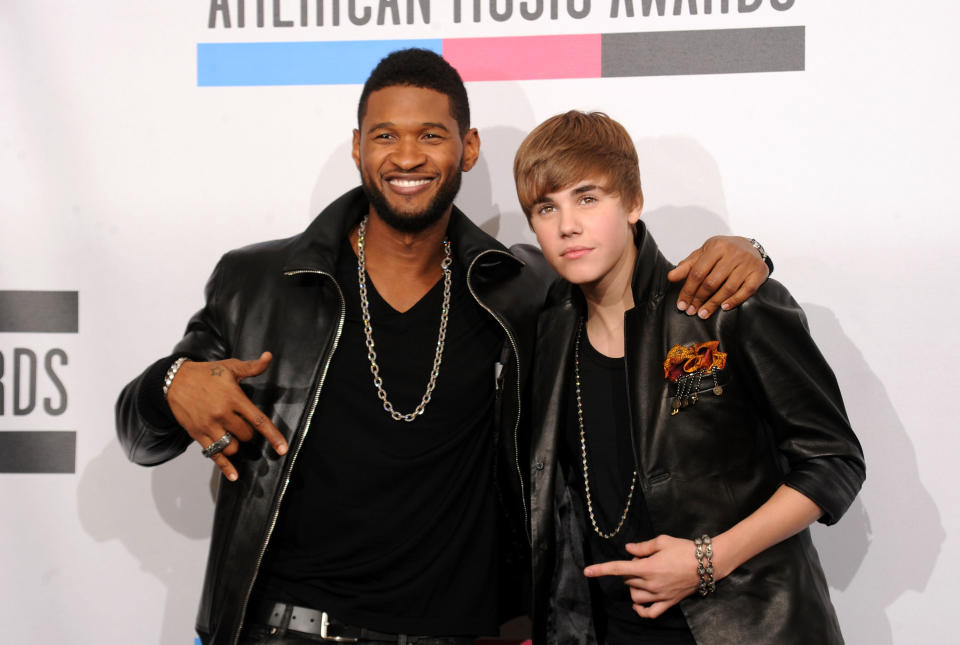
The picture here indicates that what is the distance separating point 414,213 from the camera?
2.13 m

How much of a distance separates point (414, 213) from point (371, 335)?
32cm

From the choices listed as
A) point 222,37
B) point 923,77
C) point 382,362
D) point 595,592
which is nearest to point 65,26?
point 222,37

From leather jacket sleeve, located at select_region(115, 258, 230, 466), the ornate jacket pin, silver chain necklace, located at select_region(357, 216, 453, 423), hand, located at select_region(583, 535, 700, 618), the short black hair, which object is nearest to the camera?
hand, located at select_region(583, 535, 700, 618)

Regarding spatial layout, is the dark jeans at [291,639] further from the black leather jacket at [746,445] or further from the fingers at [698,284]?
the fingers at [698,284]

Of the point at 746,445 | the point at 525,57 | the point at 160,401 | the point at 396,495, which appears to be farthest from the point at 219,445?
the point at 525,57

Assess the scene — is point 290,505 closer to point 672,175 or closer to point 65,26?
point 672,175

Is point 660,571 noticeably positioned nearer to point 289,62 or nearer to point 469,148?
point 469,148

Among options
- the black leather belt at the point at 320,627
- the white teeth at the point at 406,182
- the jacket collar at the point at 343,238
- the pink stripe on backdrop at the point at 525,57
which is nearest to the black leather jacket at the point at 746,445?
the jacket collar at the point at 343,238

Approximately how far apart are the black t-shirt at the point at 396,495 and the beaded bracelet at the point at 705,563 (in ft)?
1.87

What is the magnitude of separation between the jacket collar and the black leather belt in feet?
2.57

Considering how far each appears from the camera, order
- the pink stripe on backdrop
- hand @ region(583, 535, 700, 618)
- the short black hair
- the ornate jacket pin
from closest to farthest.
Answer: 1. hand @ region(583, 535, 700, 618)
2. the ornate jacket pin
3. the short black hair
4. the pink stripe on backdrop

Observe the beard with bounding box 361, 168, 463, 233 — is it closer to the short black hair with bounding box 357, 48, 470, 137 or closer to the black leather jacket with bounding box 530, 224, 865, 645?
Result: the short black hair with bounding box 357, 48, 470, 137

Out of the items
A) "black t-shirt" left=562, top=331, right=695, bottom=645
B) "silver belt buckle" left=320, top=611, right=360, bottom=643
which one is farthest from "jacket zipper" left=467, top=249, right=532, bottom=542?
"silver belt buckle" left=320, top=611, right=360, bottom=643

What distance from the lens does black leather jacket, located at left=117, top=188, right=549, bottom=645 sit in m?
2.00
